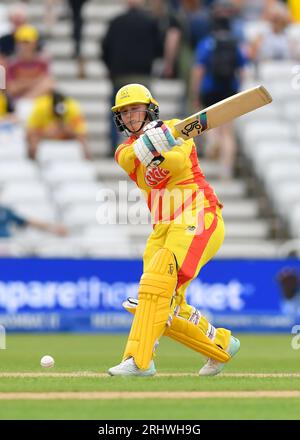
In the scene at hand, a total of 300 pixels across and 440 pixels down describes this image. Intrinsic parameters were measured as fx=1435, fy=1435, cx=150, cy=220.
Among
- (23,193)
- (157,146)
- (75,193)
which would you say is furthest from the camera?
(75,193)

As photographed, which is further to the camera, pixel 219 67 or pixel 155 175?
pixel 219 67

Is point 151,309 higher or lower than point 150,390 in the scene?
higher

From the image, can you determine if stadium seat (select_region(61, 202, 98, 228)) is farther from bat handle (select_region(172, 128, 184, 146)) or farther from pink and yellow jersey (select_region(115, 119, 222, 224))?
bat handle (select_region(172, 128, 184, 146))

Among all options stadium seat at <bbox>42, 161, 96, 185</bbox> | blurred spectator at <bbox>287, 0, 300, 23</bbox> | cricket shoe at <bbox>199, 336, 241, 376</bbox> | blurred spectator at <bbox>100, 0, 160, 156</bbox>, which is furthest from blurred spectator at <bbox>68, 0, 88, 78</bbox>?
cricket shoe at <bbox>199, 336, 241, 376</bbox>

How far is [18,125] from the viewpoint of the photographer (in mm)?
16844

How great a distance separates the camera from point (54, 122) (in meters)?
16.6

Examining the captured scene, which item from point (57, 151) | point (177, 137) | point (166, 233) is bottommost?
point (166, 233)

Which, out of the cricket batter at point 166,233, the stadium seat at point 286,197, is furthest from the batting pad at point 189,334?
the stadium seat at point 286,197

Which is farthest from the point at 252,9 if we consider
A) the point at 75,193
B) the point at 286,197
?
the point at 75,193

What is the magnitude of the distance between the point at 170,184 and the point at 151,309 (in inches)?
32.2

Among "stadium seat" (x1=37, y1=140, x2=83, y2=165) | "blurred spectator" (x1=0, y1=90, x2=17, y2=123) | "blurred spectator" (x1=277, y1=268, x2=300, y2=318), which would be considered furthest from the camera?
"stadium seat" (x1=37, y1=140, x2=83, y2=165)

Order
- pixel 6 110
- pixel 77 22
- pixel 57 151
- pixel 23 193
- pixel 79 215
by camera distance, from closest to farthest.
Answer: pixel 79 215, pixel 23 193, pixel 6 110, pixel 57 151, pixel 77 22

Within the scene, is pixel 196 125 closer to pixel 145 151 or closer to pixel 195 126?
pixel 195 126

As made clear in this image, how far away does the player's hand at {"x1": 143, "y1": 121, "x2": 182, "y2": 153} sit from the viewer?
332 inches
